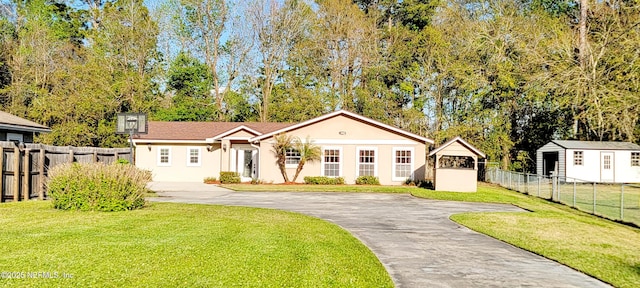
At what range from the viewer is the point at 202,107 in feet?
143

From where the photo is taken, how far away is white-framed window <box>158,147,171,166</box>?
1212 inches

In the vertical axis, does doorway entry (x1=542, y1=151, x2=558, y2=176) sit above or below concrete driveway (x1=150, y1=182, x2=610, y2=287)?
above

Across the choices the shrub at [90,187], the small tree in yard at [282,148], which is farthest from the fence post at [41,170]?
the small tree in yard at [282,148]

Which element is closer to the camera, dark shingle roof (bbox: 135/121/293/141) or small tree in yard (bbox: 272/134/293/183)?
small tree in yard (bbox: 272/134/293/183)

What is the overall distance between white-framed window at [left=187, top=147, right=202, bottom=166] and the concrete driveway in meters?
13.0

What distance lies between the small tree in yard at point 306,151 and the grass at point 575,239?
1257 centimetres

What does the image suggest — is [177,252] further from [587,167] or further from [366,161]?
[587,167]

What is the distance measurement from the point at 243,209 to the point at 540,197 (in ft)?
49.7

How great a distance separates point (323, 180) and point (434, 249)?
59.8ft

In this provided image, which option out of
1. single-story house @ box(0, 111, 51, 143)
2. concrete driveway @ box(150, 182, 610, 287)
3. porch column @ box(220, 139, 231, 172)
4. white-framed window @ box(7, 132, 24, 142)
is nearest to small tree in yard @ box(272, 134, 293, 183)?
porch column @ box(220, 139, 231, 172)

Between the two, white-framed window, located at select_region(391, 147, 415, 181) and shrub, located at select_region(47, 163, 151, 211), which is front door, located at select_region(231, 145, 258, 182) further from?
shrub, located at select_region(47, 163, 151, 211)

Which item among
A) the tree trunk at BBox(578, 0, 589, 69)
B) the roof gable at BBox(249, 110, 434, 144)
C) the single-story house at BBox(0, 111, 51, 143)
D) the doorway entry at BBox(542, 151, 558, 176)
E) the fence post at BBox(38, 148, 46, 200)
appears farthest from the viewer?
the tree trunk at BBox(578, 0, 589, 69)

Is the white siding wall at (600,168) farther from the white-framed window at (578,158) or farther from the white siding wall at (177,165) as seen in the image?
the white siding wall at (177,165)

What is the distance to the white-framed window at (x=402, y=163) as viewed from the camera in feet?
93.4
